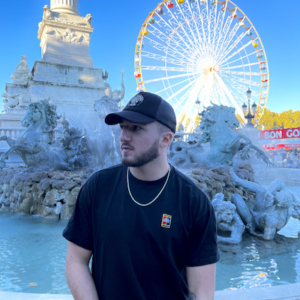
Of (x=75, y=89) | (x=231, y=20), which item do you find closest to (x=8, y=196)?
(x=75, y=89)

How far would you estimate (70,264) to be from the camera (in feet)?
4.10

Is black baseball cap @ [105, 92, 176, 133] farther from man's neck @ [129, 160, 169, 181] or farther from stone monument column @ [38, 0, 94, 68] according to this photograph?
stone monument column @ [38, 0, 94, 68]

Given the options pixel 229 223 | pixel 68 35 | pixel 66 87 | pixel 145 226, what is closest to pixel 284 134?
pixel 66 87

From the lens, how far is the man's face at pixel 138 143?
1.23m

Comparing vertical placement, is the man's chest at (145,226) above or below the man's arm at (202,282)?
above

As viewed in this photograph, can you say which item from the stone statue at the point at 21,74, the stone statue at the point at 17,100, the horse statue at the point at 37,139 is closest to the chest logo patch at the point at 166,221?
the horse statue at the point at 37,139

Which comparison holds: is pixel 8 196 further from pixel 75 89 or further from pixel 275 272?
pixel 75 89

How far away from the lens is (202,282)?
1173mm

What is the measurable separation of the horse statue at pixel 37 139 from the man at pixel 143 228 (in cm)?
616

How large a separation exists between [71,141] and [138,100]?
7736mm

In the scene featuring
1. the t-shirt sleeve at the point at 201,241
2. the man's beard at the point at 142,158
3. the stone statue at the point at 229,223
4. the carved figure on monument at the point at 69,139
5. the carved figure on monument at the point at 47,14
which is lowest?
the stone statue at the point at 229,223

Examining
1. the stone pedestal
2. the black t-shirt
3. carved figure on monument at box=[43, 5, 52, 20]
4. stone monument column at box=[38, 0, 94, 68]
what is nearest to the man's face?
the black t-shirt

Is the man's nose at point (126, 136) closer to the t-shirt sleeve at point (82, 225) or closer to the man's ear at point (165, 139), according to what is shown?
the man's ear at point (165, 139)

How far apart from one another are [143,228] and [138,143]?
13.8 inches
